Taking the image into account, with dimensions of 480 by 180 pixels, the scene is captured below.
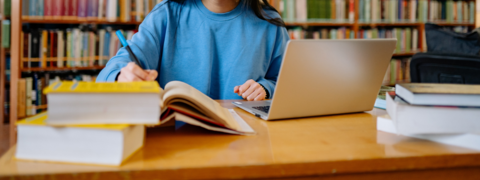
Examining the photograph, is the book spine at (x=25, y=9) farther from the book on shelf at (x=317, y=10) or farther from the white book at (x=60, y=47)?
the book on shelf at (x=317, y=10)

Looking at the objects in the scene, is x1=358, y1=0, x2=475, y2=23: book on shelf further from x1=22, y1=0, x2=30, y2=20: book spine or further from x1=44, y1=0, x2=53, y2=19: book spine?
x1=22, y1=0, x2=30, y2=20: book spine

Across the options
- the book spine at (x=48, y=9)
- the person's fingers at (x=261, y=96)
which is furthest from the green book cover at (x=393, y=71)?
the book spine at (x=48, y=9)


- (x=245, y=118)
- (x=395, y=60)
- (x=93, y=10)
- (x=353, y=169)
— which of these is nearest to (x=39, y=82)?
(x=93, y=10)

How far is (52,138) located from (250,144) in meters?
0.28

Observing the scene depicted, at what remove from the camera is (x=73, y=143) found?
464mm

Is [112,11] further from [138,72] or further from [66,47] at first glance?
[138,72]

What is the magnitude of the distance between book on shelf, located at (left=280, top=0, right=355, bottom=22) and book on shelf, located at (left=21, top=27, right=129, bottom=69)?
1357 mm

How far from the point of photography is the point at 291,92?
698mm

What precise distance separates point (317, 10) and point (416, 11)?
1202 mm

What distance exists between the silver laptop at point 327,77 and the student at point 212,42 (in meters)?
0.38

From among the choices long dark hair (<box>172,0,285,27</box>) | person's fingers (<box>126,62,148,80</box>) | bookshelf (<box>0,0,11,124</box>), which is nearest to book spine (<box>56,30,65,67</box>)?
bookshelf (<box>0,0,11,124</box>)

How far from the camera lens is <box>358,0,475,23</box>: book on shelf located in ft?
10.9

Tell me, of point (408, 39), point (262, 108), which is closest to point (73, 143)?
point (262, 108)

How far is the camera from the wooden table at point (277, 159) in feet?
1.45
